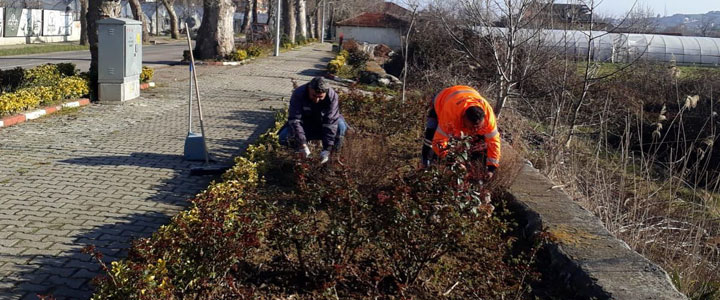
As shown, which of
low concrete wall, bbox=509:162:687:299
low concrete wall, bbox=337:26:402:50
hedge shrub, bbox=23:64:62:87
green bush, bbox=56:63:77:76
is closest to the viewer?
low concrete wall, bbox=509:162:687:299

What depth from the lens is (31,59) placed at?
86.3ft

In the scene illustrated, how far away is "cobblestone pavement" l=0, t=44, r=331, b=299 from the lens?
4906 mm

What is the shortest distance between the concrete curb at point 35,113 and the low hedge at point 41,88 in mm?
126

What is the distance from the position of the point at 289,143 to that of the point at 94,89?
7443 millimetres

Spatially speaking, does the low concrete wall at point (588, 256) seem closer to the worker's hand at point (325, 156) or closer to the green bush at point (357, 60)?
the worker's hand at point (325, 156)

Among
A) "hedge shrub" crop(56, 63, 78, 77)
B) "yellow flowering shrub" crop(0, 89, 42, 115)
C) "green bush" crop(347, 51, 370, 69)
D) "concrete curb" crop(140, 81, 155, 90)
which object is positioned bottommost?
"yellow flowering shrub" crop(0, 89, 42, 115)

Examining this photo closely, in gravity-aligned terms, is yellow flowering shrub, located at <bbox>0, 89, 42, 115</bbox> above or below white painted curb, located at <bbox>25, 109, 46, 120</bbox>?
above

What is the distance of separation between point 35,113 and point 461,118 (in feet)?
25.2

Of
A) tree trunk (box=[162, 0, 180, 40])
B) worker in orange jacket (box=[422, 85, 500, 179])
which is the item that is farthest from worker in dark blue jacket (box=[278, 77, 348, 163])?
tree trunk (box=[162, 0, 180, 40])

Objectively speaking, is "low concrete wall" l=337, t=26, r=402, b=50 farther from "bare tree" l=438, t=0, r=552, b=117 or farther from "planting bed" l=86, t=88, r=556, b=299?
"planting bed" l=86, t=88, r=556, b=299

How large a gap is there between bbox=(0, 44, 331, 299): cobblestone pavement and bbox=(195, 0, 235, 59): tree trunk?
1060 cm

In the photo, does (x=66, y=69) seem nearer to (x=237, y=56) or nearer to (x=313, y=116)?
(x=313, y=116)

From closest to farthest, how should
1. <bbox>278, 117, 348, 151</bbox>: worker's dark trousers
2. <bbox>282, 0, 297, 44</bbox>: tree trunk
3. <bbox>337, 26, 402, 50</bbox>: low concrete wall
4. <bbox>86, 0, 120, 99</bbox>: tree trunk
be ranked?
<bbox>278, 117, 348, 151</bbox>: worker's dark trousers → <bbox>86, 0, 120, 99</bbox>: tree trunk → <bbox>282, 0, 297, 44</bbox>: tree trunk → <bbox>337, 26, 402, 50</bbox>: low concrete wall

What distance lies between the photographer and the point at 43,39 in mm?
43375
